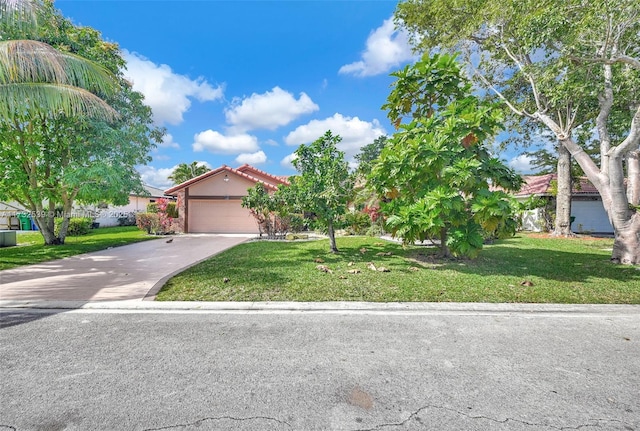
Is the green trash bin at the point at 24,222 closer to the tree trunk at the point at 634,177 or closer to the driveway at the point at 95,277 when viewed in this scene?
the driveway at the point at 95,277

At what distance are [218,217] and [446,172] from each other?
15.8 meters

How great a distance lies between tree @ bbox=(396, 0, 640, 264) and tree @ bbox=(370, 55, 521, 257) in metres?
2.81

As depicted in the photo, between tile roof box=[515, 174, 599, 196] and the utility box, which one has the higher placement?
tile roof box=[515, 174, 599, 196]

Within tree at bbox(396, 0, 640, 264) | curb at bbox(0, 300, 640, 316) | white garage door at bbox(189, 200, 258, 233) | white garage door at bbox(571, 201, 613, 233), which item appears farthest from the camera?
white garage door at bbox(571, 201, 613, 233)

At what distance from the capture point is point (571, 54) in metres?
8.19

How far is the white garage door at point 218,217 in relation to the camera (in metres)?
19.2

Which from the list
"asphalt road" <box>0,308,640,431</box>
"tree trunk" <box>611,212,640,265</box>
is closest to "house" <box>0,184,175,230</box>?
"asphalt road" <box>0,308,640,431</box>

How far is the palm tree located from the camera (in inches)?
266

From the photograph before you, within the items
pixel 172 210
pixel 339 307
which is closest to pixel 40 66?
pixel 339 307

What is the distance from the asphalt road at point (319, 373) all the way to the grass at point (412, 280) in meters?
0.91

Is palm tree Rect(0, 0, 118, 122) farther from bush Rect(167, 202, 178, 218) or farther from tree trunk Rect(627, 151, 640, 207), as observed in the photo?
tree trunk Rect(627, 151, 640, 207)

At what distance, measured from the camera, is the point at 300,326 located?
409cm

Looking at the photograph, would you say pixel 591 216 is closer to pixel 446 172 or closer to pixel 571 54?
pixel 571 54

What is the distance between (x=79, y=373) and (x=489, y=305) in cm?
574
